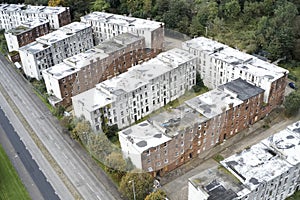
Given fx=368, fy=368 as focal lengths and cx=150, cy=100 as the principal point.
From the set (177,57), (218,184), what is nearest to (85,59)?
(177,57)

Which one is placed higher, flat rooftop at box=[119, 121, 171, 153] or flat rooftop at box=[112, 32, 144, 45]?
flat rooftop at box=[112, 32, 144, 45]

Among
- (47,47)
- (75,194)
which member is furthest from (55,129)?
(47,47)

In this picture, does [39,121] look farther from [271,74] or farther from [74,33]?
[271,74]

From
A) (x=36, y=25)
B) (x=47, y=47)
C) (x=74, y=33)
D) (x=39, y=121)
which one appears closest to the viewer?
(x=39, y=121)

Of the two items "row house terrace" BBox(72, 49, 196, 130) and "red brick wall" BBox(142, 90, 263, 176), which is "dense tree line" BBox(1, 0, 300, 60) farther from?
"red brick wall" BBox(142, 90, 263, 176)

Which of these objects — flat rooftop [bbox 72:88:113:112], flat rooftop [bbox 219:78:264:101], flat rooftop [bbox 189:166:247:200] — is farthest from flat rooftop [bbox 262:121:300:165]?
flat rooftop [bbox 72:88:113:112]

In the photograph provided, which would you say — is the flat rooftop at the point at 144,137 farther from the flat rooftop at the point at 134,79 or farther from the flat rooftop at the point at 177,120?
the flat rooftop at the point at 134,79

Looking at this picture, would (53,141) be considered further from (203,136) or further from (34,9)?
(34,9)
